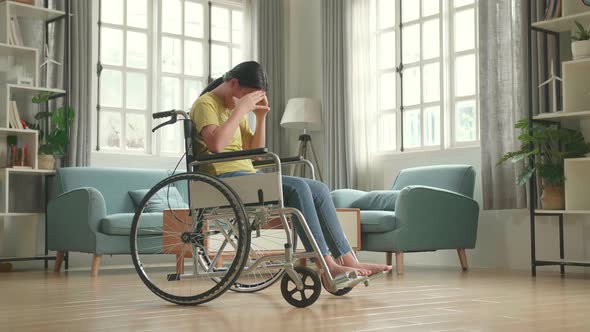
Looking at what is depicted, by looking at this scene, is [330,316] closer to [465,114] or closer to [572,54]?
[572,54]

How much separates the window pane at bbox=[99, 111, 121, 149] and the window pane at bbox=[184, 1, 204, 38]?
1.01 m

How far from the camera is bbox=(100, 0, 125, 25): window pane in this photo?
6145 millimetres

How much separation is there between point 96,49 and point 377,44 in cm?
224

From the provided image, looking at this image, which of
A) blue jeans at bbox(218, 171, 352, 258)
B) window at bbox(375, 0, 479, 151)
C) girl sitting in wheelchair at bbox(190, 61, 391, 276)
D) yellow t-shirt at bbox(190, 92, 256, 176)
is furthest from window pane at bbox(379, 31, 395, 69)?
blue jeans at bbox(218, 171, 352, 258)

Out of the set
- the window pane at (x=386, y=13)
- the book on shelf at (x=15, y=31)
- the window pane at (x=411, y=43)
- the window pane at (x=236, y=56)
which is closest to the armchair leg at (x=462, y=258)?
the window pane at (x=411, y=43)

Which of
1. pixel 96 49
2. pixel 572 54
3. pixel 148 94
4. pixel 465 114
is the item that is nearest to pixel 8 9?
pixel 96 49

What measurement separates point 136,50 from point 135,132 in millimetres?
669

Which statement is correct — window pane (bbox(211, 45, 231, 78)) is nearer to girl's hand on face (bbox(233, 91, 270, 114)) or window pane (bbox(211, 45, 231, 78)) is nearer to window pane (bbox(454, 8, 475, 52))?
window pane (bbox(454, 8, 475, 52))

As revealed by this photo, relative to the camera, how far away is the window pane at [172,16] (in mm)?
6496

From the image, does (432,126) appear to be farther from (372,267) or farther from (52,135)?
(372,267)

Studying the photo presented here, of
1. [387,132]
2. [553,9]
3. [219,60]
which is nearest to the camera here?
[553,9]

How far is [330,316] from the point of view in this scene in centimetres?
249

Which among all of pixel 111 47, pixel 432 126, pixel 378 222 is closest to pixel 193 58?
pixel 111 47

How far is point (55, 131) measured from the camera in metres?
5.46
